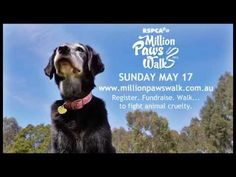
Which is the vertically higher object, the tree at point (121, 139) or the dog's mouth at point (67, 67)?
the dog's mouth at point (67, 67)

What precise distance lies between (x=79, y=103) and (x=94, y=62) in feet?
1.61

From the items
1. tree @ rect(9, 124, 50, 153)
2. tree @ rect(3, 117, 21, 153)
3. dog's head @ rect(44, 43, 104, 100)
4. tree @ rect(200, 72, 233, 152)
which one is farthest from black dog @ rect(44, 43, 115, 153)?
tree @ rect(200, 72, 233, 152)

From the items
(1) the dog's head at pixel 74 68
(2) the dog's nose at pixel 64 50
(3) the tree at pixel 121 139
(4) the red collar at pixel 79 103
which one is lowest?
(3) the tree at pixel 121 139

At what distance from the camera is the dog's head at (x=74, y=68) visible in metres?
18.7

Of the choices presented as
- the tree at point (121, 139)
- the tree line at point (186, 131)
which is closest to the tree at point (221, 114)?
the tree line at point (186, 131)

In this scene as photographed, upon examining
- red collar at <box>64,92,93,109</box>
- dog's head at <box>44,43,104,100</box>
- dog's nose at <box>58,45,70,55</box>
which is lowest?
red collar at <box>64,92,93,109</box>

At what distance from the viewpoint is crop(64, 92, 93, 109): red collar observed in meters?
18.8

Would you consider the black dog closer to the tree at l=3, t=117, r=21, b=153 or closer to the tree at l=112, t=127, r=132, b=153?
the tree at l=112, t=127, r=132, b=153

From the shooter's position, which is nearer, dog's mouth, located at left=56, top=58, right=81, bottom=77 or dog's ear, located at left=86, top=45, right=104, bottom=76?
dog's mouth, located at left=56, top=58, right=81, bottom=77

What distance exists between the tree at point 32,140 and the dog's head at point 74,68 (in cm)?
46

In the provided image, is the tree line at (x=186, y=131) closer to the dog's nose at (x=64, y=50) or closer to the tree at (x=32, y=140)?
the tree at (x=32, y=140)
